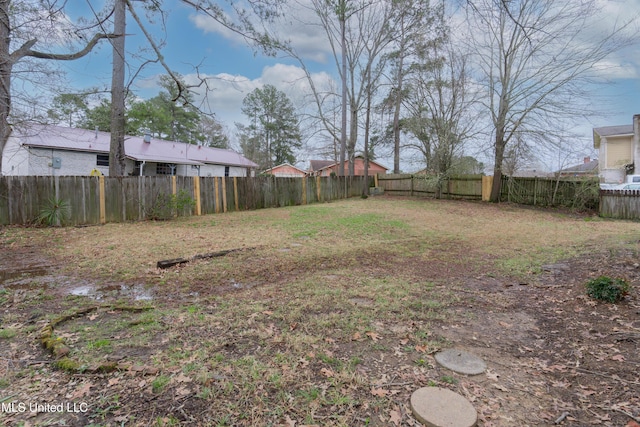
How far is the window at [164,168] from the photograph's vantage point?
21188mm

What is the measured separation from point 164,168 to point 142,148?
5.76ft

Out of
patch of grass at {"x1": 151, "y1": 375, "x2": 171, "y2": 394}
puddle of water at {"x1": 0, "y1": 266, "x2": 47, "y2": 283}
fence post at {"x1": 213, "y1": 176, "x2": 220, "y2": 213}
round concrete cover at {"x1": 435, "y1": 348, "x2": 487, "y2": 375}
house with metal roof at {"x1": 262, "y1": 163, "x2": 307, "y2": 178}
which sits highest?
house with metal roof at {"x1": 262, "y1": 163, "x2": 307, "y2": 178}

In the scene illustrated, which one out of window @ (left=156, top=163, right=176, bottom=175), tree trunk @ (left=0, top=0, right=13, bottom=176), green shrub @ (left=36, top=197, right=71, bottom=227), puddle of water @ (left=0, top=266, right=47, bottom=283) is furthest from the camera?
window @ (left=156, top=163, right=176, bottom=175)

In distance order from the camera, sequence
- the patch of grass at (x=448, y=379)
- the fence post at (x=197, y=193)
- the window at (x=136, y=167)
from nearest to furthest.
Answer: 1. the patch of grass at (x=448, y=379)
2. the fence post at (x=197, y=193)
3. the window at (x=136, y=167)

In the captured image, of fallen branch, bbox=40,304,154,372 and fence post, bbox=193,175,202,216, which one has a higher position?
fence post, bbox=193,175,202,216

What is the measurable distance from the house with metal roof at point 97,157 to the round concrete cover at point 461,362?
13.0 metres

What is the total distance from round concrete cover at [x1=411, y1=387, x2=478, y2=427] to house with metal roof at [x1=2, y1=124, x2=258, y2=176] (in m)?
13.2

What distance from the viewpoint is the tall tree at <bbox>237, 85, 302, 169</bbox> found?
35.1m

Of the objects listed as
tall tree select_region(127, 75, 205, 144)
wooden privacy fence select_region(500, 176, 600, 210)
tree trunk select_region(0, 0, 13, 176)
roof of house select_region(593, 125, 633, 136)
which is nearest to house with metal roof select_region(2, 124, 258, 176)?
tall tree select_region(127, 75, 205, 144)

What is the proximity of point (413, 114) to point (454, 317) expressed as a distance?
53.3 ft

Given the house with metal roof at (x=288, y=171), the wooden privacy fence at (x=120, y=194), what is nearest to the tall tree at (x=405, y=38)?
the wooden privacy fence at (x=120, y=194)

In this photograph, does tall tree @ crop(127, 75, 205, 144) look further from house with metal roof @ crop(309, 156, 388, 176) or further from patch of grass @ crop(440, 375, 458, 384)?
patch of grass @ crop(440, 375, 458, 384)

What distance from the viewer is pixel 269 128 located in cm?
3625

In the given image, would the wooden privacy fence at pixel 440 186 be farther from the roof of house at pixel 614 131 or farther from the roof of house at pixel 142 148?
the roof of house at pixel 142 148
